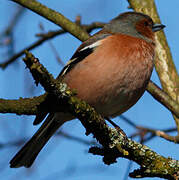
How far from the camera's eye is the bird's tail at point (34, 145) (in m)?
5.00

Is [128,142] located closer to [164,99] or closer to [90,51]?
[164,99]

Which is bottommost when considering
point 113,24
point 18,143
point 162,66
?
point 18,143

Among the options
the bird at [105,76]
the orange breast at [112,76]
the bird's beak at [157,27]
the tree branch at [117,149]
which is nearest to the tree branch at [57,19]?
the bird at [105,76]

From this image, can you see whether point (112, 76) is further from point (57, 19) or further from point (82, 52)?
point (57, 19)

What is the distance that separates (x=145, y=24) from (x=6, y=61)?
2686mm

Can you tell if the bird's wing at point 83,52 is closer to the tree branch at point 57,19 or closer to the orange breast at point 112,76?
the orange breast at point 112,76

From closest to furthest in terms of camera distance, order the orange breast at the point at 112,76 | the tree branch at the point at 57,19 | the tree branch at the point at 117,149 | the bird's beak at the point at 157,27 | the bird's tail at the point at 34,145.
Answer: the tree branch at the point at 117,149, the orange breast at the point at 112,76, the bird's tail at the point at 34,145, the tree branch at the point at 57,19, the bird's beak at the point at 157,27

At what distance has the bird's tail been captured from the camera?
500 cm

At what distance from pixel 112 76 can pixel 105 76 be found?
0.10m

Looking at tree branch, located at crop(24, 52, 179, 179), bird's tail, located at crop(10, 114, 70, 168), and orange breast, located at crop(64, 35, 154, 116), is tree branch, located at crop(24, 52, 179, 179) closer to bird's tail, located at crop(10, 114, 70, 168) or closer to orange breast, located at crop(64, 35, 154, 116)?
orange breast, located at crop(64, 35, 154, 116)

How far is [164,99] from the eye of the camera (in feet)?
15.7

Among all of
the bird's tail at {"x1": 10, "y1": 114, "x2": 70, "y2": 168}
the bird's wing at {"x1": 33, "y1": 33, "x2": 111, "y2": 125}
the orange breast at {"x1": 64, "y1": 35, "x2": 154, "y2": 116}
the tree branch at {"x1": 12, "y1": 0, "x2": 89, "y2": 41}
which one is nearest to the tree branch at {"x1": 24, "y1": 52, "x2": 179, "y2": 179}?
the orange breast at {"x1": 64, "y1": 35, "x2": 154, "y2": 116}

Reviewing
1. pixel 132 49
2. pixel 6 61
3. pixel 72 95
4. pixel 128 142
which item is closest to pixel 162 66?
pixel 132 49

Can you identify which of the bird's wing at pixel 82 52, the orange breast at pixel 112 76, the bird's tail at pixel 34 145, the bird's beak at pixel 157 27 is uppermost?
the bird's beak at pixel 157 27
